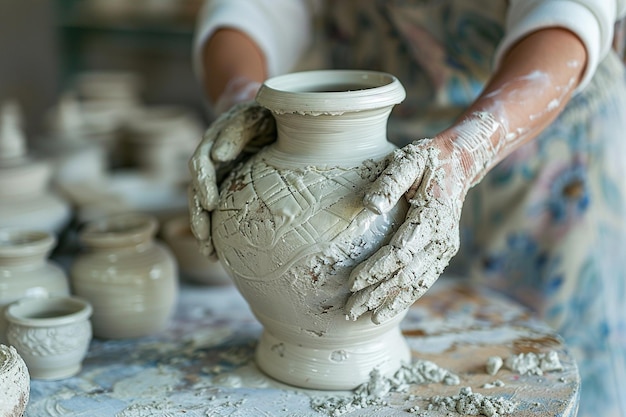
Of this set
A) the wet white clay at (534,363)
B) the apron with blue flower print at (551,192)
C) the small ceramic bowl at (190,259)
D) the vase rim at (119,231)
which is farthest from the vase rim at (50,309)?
the apron with blue flower print at (551,192)

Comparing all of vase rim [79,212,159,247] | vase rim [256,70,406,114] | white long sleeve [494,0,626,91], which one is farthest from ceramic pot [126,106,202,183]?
white long sleeve [494,0,626,91]

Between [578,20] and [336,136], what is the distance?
0.47 meters

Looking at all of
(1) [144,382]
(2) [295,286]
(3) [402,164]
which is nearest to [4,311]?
(1) [144,382]

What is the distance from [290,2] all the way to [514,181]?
2.23 ft

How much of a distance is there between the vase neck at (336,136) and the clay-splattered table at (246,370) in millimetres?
363

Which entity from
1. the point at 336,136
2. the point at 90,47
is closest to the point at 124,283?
the point at 336,136

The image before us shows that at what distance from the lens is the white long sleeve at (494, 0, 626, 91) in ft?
4.27

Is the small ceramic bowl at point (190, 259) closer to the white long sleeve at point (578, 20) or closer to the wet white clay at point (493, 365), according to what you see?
the wet white clay at point (493, 365)

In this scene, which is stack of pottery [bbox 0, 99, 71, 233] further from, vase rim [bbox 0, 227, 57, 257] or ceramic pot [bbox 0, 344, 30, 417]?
ceramic pot [bbox 0, 344, 30, 417]

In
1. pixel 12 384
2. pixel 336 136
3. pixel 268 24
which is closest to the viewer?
pixel 12 384

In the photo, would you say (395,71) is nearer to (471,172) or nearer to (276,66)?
(276,66)

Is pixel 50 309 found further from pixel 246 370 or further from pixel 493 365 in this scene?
pixel 493 365

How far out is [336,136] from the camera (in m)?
1.17

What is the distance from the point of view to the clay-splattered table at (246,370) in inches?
45.5
